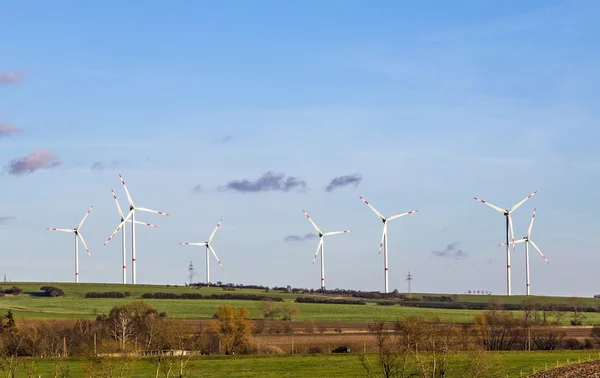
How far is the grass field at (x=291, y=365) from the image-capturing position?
113 m

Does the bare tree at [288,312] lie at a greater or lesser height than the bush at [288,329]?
greater

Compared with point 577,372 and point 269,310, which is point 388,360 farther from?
point 269,310

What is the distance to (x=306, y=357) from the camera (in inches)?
5202

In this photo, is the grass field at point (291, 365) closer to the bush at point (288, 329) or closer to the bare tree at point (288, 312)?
the bush at point (288, 329)

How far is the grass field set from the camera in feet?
370

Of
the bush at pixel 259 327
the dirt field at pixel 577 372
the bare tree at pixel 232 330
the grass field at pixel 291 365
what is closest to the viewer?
the dirt field at pixel 577 372

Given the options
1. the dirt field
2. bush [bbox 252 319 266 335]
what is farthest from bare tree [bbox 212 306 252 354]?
the dirt field

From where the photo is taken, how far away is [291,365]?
12312cm

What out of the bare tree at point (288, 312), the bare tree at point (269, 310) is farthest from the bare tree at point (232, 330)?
the bare tree at point (288, 312)

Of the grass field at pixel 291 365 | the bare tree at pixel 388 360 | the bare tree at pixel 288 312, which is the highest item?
the bare tree at pixel 288 312

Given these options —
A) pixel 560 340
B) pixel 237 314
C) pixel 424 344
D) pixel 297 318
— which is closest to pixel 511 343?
pixel 560 340

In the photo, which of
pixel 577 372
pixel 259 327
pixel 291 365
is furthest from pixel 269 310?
pixel 577 372

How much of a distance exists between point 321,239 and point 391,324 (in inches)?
1058

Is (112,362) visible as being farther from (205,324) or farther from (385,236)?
(385,236)
